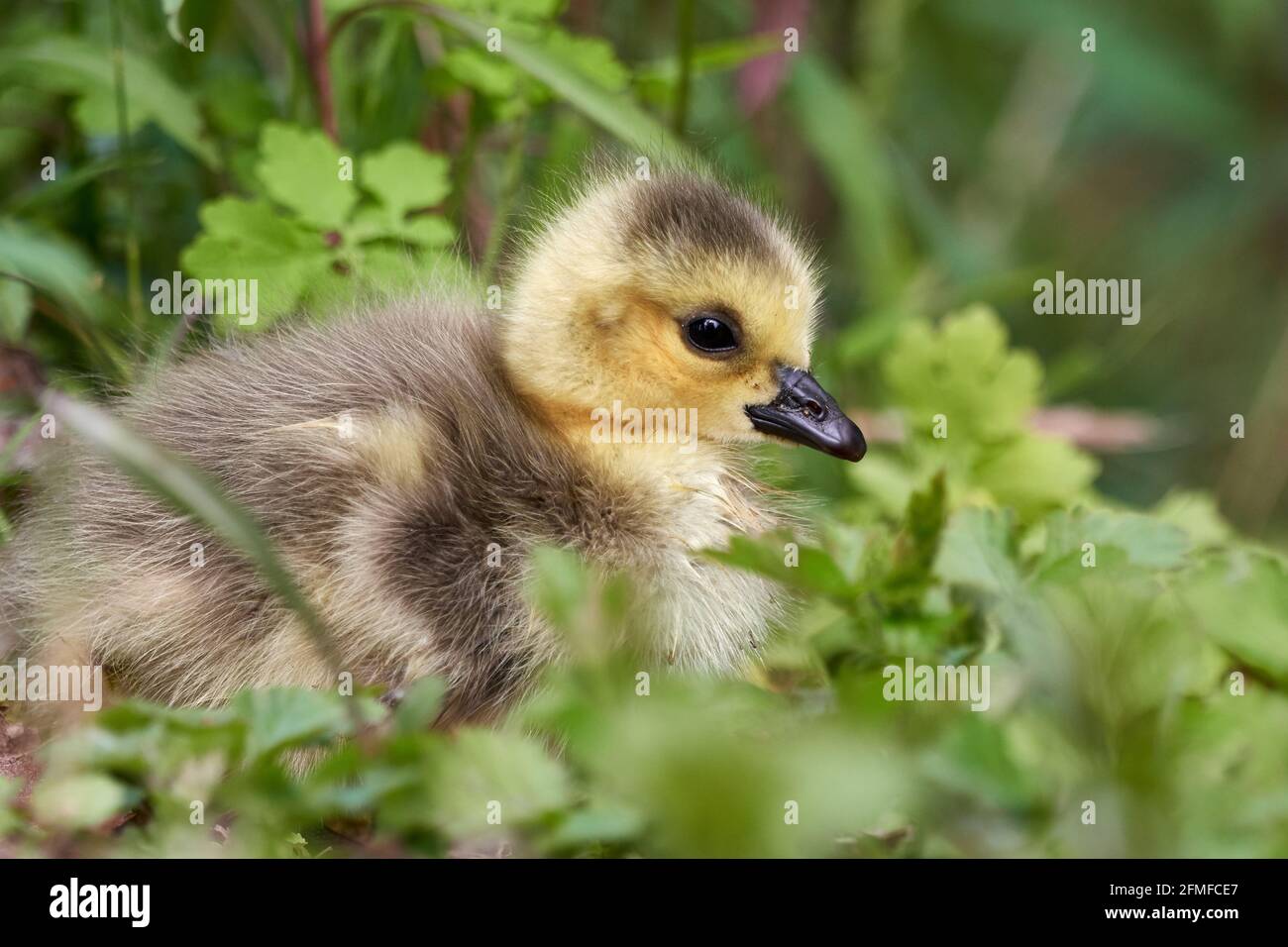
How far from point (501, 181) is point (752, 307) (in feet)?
2.76

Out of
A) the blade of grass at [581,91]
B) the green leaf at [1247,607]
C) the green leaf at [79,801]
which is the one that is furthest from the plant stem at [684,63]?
the green leaf at [79,801]

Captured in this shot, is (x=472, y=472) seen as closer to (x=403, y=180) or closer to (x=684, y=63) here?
(x=403, y=180)

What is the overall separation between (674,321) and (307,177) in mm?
559

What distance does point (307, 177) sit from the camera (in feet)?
6.45

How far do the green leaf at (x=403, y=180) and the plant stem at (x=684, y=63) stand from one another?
396 millimetres

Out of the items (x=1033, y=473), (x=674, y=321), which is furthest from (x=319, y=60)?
(x=1033, y=473)

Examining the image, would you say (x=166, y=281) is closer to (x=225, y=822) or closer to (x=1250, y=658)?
(x=225, y=822)

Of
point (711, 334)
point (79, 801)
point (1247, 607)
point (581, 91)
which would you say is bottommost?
point (79, 801)

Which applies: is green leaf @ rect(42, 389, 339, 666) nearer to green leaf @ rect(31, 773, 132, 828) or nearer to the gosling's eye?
green leaf @ rect(31, 773, 132, 828)

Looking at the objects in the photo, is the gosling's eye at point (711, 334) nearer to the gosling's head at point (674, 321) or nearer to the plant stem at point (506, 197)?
the gosling's head at point (674, 321)

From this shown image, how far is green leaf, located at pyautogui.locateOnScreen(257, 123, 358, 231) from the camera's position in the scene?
6.40 feet

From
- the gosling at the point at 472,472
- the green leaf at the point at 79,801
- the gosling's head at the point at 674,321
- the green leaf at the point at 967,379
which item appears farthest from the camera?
the green leaf at the point at 967,379

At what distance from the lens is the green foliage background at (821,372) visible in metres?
1.16

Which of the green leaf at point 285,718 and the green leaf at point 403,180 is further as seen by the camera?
the green leaf at point 403,180
